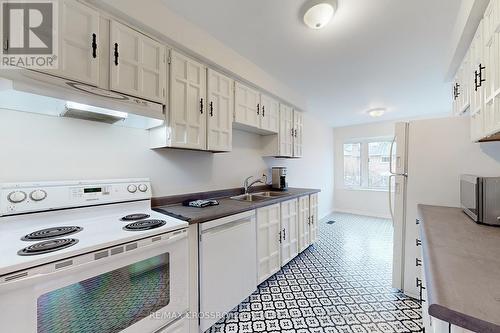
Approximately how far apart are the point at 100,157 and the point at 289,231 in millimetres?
2181

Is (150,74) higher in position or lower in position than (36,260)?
higher

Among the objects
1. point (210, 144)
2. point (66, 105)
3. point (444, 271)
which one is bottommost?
point (444, 271)

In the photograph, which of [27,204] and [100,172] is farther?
[100,172]

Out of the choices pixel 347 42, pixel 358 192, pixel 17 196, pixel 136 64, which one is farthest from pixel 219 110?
pixel 358 192

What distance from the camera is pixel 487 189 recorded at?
1318 mm

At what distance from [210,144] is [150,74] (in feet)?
2.54

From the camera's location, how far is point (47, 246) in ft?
3.00

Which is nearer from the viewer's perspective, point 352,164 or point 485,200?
Result: point 485,200

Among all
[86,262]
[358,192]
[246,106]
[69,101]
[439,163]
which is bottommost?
[358,192]

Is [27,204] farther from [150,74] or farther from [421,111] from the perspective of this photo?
[421,111]

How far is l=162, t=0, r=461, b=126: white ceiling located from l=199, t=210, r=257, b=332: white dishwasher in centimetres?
173

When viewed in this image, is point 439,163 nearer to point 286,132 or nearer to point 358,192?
point 286,132

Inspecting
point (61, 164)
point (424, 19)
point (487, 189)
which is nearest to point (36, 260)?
point (61, 164)

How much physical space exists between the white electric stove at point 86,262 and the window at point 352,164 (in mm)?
5540
